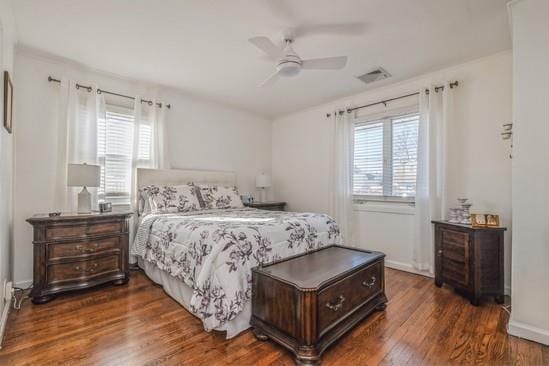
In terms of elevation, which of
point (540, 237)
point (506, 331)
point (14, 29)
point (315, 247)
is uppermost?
point (14, 29)

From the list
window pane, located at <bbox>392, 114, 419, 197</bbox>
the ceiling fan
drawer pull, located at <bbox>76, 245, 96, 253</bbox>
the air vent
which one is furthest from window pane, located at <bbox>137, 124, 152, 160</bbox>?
window pane, located at <bbox>392, 114, 419, 197</bbox>

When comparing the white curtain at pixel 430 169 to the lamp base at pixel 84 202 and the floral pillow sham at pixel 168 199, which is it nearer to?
the floral pillow sham at pixel 168 199

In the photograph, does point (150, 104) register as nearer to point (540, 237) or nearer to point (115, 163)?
point (115, 163)

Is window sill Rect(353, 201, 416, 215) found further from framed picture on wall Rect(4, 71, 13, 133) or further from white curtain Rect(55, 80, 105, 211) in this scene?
framed picture on wall Rect(4, 71, 13, 133)

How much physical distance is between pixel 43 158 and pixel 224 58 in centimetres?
226

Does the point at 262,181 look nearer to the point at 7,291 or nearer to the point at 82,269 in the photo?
the point at 82,269

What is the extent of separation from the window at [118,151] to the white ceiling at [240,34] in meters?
0.57

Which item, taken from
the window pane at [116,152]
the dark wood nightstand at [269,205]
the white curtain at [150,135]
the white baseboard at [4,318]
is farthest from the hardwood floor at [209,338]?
the dark wood nightstand at [269,205]

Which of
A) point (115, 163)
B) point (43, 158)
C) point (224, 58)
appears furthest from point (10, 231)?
point (224, 58)

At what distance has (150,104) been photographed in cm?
367

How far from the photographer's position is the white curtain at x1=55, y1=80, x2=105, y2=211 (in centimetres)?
297

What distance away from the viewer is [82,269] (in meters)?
2.65

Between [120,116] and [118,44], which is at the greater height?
[118,44]

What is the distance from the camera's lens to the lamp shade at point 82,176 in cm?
270
